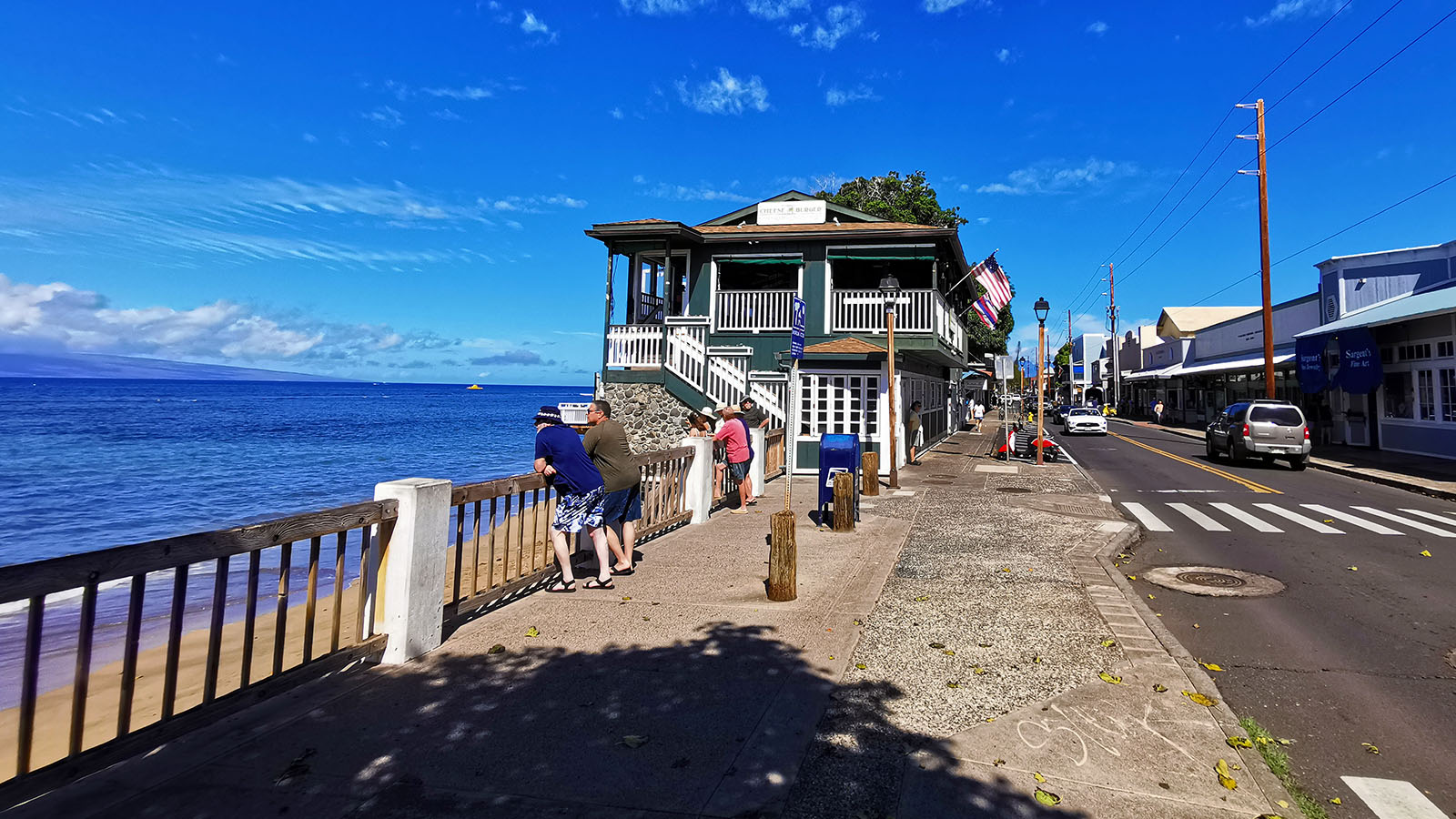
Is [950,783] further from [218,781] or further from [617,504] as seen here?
[617,504]

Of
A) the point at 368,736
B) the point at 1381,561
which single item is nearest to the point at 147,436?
the point at 368,736

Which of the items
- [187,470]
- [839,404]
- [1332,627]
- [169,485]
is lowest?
[169,485]

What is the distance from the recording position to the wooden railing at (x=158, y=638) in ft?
9.34

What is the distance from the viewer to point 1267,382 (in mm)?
22438

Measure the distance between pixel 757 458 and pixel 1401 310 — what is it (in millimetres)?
20540

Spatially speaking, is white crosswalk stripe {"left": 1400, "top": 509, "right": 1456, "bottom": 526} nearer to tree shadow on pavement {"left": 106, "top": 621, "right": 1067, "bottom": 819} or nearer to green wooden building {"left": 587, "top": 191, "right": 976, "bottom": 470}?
green wooden building {"left": 587, "top": 191, "right": 976, "bottom": 470}

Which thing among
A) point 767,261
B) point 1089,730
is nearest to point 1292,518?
point 1089,730

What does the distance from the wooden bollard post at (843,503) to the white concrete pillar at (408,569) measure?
19.0ft

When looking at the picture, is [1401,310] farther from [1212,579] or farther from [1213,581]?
[1213,581]

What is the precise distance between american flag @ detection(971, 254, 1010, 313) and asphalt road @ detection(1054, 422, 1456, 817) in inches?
224

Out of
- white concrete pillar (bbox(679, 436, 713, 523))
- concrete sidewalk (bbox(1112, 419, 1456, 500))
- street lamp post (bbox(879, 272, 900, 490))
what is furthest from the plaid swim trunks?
concrete sidewalk (bbox(1112, 419, 1456, 500))

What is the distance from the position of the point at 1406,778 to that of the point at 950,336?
18301 millimetres

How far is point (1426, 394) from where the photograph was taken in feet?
63.6

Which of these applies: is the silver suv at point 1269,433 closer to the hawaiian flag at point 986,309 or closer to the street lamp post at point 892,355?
the hawaiian flag at point 986,309
